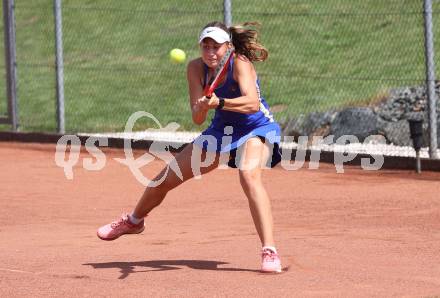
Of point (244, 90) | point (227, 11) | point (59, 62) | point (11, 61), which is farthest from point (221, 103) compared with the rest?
point (11, 61)

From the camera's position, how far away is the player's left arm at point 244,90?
772cm

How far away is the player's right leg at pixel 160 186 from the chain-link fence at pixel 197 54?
24.6 feet

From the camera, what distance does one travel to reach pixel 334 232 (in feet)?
31.8

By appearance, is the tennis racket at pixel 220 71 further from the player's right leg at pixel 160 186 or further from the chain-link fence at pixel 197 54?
the chain-link fence at pixel 197 54

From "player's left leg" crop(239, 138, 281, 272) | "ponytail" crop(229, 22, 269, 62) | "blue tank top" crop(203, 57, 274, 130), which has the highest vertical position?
"ponytail" crop(229, 22, 269, 62)

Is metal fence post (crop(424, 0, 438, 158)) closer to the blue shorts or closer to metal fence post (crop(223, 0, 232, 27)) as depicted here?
metal fence post (crop(223, 0, 232, 27))

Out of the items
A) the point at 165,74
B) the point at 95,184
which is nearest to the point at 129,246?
the point at 95,184

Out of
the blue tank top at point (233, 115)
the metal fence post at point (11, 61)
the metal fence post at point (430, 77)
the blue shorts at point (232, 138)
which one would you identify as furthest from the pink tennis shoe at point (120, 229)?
the metal fence post at point (11, 61)

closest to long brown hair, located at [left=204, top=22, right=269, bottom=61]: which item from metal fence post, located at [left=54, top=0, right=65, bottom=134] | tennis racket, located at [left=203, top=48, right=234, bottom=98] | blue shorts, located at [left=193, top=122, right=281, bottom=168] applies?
tennis racket, located at [left=203, top=48, right=234, bottom=98]

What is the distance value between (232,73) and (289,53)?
547 inches

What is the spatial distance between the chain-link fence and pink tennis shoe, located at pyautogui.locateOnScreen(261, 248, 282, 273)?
26.8 feet

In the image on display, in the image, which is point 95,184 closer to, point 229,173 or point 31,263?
point 229,173

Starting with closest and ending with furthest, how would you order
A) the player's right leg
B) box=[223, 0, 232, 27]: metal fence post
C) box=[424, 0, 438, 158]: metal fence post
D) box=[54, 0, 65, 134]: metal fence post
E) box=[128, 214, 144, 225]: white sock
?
the player's right leg, box=[128, 214, 144, 225]: white sock, box=[424, 0, 438, 158]: metal fence post, box=[223, 0, 232, 27]: metal fence post, box=[54, 0, 65, 134]: metal fence post

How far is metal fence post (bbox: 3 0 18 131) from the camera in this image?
701 inches
